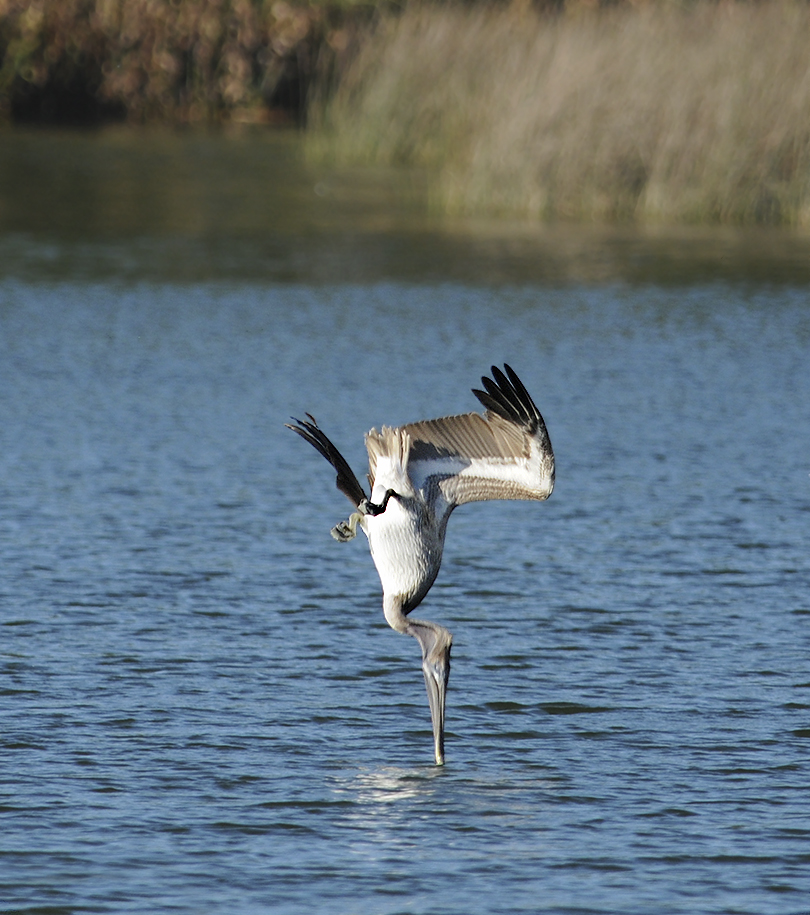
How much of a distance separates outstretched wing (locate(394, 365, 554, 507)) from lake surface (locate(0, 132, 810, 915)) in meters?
0.96

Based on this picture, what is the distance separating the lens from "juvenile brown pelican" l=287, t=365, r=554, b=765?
634 centimetres

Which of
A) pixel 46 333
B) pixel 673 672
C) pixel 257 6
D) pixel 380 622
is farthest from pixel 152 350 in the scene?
pixel 257 6

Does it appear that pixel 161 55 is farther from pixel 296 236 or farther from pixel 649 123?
pixel 649 123

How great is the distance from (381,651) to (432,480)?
68.1 inches

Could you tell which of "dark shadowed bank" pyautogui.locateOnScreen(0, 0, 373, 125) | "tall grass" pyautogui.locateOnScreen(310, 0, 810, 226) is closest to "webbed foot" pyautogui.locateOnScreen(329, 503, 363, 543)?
"tall grass" pyautogui.locateOnScreen(310, 0, 810, 226)

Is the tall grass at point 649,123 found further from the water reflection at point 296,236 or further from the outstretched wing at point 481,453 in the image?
the outstretched wing at point 481,453

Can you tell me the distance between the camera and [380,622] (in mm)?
8438

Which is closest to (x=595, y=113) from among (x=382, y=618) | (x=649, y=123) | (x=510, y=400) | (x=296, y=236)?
(x=649, y=123)

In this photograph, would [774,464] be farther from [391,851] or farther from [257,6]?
[257,6]

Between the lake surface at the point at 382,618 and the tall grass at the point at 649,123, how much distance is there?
9.49 ft

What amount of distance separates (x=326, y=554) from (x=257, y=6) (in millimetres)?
27103

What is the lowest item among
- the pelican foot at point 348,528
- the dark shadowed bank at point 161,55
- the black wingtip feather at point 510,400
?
the pelican foot at point 348,528

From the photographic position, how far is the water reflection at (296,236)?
19156 mm

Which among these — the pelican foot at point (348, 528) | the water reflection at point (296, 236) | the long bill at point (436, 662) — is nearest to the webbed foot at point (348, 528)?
the pelican foot at point (348, 528)
